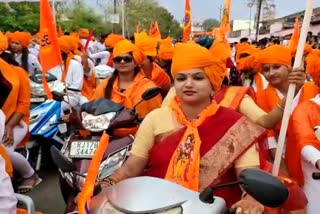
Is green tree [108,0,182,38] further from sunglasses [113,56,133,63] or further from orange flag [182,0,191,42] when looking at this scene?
sunglasses [113,56,133,63]

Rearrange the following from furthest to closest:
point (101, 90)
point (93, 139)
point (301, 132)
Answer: point (101, 90), point (93, 139), point (301, 132)

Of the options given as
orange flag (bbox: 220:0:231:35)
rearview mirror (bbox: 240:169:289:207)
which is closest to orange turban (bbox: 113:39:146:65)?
orange flag (bbox: 220:0:231:35)

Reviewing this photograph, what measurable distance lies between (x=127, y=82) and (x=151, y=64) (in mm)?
1254

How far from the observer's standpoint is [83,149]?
3.85 metres

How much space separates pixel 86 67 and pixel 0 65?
140 inches

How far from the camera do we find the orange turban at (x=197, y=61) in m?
2.88

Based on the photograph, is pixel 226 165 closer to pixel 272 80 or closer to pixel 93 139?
pixel 93 139

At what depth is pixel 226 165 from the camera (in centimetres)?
271

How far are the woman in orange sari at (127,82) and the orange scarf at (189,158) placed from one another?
214 centimetres

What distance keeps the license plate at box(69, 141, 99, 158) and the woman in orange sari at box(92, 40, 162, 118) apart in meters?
1.14

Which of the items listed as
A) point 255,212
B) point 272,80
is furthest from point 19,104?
point 255,212

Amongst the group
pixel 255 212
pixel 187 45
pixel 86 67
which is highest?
pixel 187 45

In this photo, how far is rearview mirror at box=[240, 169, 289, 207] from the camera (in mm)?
2070

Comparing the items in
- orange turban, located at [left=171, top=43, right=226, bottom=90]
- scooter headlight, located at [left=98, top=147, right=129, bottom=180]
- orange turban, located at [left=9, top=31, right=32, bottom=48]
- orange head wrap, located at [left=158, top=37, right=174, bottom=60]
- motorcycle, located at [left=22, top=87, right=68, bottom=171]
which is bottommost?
motorcycle, located at [left=22, top=87, right=68, bottom=171]
